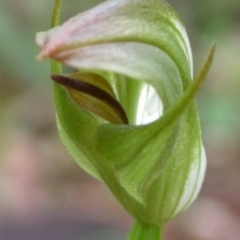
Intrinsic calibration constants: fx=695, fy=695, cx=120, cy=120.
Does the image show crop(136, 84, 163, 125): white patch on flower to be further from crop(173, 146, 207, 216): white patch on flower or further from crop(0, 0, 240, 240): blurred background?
crop(0, 0, 240, 240): blurred background

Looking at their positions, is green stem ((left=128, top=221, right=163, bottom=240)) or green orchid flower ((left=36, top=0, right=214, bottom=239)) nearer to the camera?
green orchid flower ((left=36, top=0, right=214, bottom=239))

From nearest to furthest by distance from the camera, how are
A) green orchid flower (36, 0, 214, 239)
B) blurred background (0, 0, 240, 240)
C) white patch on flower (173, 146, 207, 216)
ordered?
green orchid flower (36, 0, 214, 239)
white patch on flower (173, 146, 207, 216)
blurred background (0, 0, 240, 240)

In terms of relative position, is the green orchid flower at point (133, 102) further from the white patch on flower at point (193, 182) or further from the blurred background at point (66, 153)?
the blurred background at point (66, 153)

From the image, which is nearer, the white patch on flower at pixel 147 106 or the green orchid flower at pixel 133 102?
the green orchid flower at pixel 133 102

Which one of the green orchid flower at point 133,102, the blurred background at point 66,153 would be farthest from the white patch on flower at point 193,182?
the blurred background at point 66,153

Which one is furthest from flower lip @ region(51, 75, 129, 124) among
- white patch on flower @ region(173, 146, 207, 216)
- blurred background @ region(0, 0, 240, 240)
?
blurred background @ region(0, 0, 240, 240)

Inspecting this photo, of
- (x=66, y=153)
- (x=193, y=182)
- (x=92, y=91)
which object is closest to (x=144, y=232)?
(x=193, y=182)
